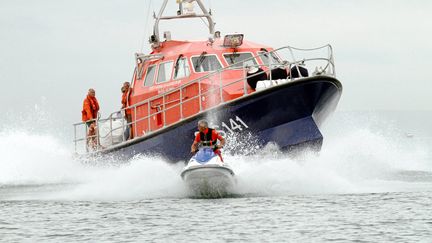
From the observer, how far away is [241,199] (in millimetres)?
15836

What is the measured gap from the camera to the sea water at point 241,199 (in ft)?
43.0

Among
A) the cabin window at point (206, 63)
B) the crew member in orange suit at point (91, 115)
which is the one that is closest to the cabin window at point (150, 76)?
the cabin window at point (206, 63)

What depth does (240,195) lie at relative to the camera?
16344 mm

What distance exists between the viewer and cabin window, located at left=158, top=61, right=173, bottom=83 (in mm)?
18922

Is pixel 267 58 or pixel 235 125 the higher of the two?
pixel 267 58

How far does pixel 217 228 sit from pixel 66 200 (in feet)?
14.8

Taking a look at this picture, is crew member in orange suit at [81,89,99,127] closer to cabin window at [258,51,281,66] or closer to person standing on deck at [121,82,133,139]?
person standing on deck at [121,82,133,139]

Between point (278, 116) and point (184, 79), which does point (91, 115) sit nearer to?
point (184, 79)

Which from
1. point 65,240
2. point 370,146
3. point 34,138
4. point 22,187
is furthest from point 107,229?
point 34,138

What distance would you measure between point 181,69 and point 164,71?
48cm

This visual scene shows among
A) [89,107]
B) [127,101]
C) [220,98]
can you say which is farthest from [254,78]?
[89,107]

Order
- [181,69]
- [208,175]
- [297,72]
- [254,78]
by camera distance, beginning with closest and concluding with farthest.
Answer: [208,175] → [254,78] → [297,72] → [181,69]

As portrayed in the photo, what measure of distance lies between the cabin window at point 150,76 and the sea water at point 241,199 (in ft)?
5.34

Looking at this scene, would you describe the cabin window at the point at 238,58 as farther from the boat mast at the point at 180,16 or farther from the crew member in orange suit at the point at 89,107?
the crew member in orange suit at the point at 89,107
